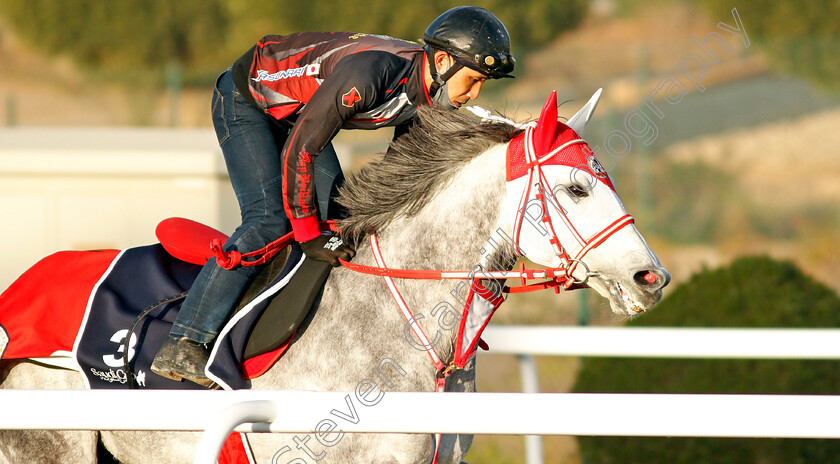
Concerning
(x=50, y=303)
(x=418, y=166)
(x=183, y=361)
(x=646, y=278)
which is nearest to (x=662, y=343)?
(x=646, y=278)

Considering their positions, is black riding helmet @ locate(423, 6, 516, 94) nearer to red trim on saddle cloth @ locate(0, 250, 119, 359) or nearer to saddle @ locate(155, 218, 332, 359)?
saddle @ locate(155, 218, 332, 359)

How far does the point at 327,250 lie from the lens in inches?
108

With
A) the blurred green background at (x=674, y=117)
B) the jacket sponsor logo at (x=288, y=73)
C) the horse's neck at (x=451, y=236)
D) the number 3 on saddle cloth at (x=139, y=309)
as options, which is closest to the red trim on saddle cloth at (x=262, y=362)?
the number 3 on saddle cloth at (x=139, y=309)

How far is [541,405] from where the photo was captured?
6.27 ft

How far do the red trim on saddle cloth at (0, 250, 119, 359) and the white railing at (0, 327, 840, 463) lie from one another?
0.99m

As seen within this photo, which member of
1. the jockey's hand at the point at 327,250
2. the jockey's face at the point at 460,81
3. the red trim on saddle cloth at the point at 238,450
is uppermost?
the jockey's face at the point at 460,81

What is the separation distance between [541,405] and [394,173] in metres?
1.14

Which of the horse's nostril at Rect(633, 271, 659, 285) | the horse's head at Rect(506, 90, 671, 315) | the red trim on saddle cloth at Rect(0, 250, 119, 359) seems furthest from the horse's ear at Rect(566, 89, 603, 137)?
the red trim on saddle cloth at Rect(0, 250, 119, 359)

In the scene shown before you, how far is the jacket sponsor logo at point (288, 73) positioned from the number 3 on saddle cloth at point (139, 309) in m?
0.59

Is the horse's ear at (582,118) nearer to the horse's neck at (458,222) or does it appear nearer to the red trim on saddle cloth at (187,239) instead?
the horse's neck at (458,222)

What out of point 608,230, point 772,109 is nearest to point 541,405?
point 608,230

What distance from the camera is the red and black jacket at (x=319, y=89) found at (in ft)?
8.68

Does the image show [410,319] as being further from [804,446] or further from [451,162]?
[804,446]

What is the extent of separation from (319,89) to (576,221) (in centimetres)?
90
